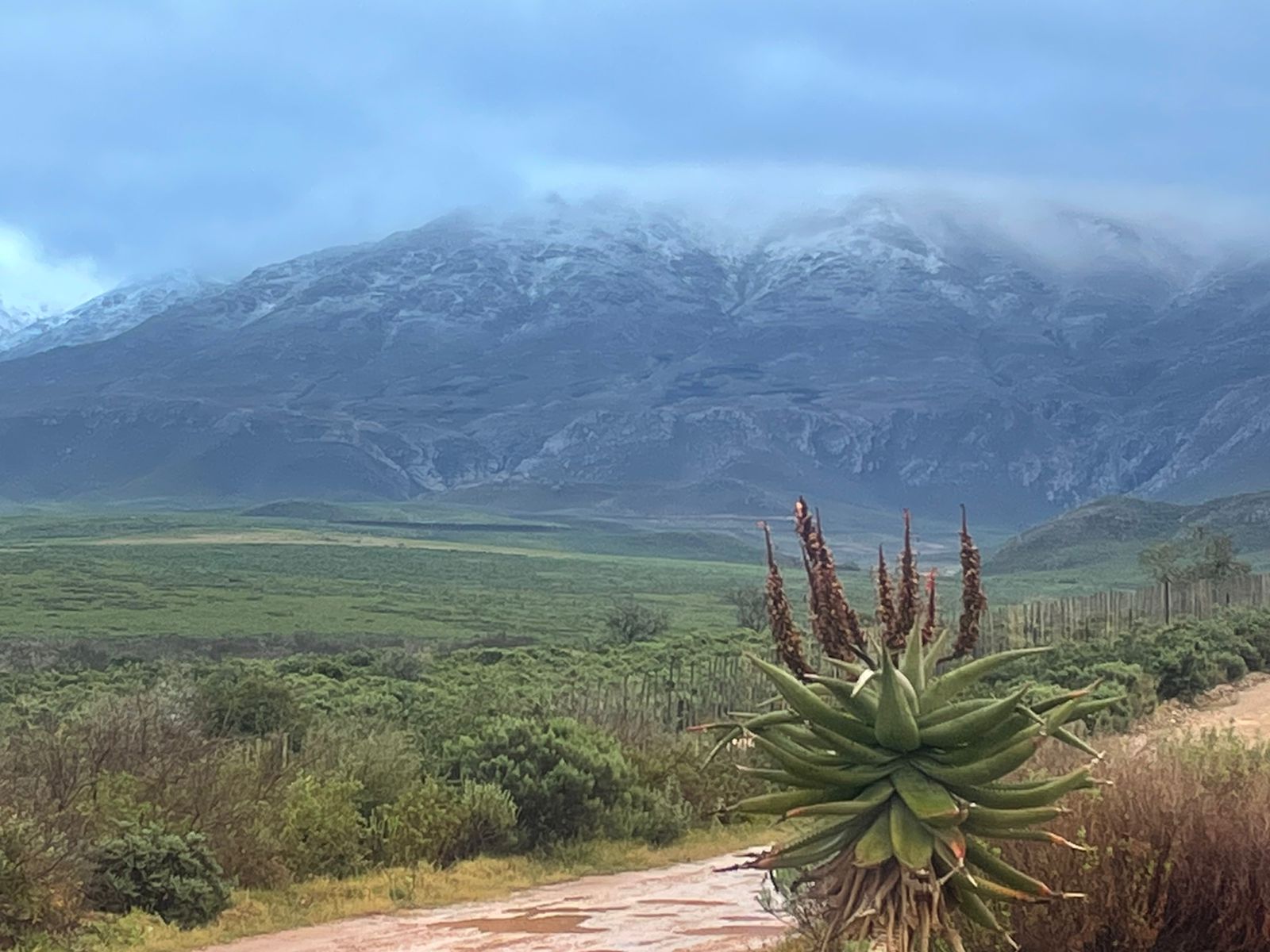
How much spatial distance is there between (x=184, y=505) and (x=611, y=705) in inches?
6417

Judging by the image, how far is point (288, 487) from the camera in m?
199

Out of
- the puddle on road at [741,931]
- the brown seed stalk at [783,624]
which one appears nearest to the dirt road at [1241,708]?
the puddle on road at [741,931]

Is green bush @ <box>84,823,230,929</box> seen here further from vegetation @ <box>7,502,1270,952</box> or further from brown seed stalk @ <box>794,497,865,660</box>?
brown seed stalk @ <box>794,497,865,660</box>

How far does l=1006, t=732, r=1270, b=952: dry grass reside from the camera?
20.5 feet

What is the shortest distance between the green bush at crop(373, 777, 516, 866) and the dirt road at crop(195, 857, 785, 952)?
3.76 ft

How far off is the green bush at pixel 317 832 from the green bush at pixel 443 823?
32cm

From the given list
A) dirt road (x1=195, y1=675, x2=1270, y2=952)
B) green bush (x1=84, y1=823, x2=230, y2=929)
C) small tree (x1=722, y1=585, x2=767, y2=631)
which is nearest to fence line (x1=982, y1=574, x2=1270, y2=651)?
small tree (x1=722, y1=585, x2=767, y2=631)

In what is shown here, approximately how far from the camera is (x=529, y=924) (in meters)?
12.2

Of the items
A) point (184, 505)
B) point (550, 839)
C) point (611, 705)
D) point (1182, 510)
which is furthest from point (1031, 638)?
point (184, 505)

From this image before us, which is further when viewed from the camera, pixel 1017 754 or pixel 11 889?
pixel 11 889

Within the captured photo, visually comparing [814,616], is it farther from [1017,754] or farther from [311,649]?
[311,649]

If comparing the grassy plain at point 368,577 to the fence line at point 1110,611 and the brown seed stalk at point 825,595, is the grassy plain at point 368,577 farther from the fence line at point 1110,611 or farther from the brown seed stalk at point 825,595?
the brown seed stalk at point 825,595

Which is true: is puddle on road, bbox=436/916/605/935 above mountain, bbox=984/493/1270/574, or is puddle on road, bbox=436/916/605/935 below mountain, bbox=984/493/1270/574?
above

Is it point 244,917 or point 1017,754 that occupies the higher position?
point 1017,754
